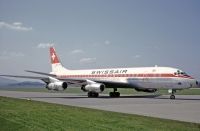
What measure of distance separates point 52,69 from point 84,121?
135 feet

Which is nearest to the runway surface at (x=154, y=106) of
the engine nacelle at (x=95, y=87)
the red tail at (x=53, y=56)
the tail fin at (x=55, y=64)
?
the engine nacelle at (x=95, y=87)

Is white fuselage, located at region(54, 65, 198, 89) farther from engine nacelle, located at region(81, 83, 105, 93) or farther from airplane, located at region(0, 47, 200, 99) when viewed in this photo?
engine nacelle, located at region(81, 83, 105, 93)

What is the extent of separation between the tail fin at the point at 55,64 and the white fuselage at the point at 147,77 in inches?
293

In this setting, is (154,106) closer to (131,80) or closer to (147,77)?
(147,77)

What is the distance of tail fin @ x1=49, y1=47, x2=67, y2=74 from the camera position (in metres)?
51.7

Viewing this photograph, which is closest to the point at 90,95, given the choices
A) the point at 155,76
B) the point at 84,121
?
the point at 155,76

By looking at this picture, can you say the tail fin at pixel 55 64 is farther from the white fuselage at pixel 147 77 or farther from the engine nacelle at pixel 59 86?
the engine nacelle at pixel 59 86

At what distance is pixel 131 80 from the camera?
128ft

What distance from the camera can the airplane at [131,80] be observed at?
34562mm

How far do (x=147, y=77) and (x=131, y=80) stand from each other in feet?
8.17

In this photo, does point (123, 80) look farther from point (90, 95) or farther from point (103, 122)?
point (103, 122)

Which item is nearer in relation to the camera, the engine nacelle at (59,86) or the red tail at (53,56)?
the engine nacelle at (59,86)

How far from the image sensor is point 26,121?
42.5 ft

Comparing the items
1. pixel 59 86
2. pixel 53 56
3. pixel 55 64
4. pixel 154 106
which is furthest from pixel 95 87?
pixel 53 56
